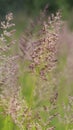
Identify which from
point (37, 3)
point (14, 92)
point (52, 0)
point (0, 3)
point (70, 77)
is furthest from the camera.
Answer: point (52, 0)

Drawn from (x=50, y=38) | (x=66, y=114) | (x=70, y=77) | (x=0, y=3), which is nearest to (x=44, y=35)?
(x=50, y=38)

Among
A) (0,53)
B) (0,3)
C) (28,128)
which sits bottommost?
(28,128)

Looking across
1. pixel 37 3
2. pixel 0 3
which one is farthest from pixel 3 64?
pixel 37 3

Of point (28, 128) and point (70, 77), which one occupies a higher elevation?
point (70, 77)

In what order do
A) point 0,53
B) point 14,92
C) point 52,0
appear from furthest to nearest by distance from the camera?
point 52,0
point 14,92
point 0,53

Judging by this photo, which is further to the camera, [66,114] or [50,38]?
[66,114]

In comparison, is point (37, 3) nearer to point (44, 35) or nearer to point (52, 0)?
point (52, 0)

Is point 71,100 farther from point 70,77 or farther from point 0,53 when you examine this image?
point 70,77

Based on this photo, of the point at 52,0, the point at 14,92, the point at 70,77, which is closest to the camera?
the point at 14,92

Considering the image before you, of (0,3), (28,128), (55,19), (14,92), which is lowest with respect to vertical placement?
(28,128)
